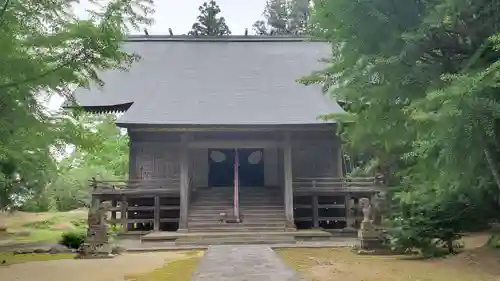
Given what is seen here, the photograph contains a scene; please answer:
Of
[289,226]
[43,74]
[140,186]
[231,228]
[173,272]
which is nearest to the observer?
[43,74]

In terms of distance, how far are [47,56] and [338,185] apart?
12.5m

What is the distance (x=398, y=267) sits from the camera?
8.22 meters

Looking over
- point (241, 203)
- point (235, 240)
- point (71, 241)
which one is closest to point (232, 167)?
point (241, 203)

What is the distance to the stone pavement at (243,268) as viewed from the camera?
21.1ft

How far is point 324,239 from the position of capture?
14297 mm

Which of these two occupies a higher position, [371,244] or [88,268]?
[371,244]

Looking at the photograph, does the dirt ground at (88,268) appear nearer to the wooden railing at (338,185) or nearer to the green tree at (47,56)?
the green tree at (47,56)

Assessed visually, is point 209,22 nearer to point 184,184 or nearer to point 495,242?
point 184,184

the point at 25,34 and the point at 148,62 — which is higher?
the point at 148,62

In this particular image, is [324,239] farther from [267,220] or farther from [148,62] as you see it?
[148,62]

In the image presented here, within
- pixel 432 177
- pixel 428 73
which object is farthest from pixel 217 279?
pixel 428 73

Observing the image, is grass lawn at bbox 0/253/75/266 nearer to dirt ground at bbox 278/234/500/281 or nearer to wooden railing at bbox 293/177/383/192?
dirt ground at bbox 278/234/500/281

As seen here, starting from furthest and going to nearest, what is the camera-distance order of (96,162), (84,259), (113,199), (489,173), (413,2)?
(96,162), (113,199), (84,259), (489,173), (413,2)

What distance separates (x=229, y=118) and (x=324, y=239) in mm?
4926
